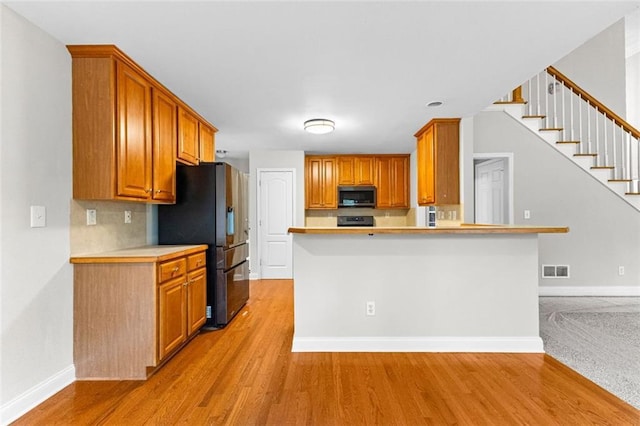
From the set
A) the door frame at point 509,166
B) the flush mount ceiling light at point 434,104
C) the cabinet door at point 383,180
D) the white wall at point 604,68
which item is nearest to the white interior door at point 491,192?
the door frame at point 509,166

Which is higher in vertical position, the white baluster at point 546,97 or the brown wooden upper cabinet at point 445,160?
the white baluster at point 546,97

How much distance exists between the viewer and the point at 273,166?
18.8 feet

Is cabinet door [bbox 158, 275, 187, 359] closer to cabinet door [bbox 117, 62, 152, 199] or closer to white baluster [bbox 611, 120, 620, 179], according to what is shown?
cabinet door [bbox 117, 62, 152, 199]

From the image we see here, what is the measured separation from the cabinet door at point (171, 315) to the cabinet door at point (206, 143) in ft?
5.75

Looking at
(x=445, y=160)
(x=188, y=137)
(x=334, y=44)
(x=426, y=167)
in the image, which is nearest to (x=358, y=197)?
(x=426, y=167)

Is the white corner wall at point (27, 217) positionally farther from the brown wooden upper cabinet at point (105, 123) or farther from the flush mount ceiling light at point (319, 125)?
the flush mount ceiling light at point (319, 125)

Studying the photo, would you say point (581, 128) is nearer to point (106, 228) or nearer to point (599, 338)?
point (599, 338)

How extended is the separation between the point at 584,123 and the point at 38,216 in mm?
6436

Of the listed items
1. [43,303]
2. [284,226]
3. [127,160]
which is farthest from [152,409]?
[284,226]

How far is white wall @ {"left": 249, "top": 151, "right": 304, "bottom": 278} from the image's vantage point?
573cm

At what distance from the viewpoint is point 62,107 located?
223 centimetres

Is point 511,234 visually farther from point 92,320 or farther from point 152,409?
point 92,320

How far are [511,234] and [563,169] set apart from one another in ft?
8.81

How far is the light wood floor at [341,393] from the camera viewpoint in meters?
1.86
